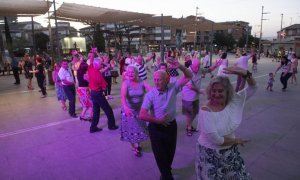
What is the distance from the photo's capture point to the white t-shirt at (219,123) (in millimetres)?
2146

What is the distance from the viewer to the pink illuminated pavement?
3887 millimetres

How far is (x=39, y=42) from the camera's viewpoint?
60812 mm

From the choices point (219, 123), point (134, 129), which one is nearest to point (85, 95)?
point (134, 129)

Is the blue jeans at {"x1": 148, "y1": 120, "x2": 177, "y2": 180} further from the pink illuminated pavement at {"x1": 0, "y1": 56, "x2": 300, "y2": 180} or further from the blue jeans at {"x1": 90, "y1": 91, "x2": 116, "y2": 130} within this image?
the blue jeans at {"x1": 90, "y1": 91, "x2": 116, "y2": 130}

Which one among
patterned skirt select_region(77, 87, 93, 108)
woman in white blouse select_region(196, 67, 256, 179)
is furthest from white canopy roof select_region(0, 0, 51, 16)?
woman in white blouse select_region(196, 67, 256, 179)

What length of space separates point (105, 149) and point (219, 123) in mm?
3138

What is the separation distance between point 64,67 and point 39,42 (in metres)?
60.8

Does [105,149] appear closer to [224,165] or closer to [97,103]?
[97,103]

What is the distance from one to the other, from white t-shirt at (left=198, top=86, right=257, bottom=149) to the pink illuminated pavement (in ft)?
5.57

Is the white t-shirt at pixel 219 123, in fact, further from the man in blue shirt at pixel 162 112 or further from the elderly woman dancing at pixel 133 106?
the elderly woman dancing at pixel 133 106

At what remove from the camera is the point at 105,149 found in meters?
4.77

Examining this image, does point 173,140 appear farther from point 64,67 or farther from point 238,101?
point 64,67

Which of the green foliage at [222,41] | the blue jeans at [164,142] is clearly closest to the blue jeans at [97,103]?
the blue jeans at [164,142]

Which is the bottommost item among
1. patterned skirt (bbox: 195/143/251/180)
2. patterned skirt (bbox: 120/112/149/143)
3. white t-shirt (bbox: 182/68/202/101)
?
patterned skirt (bbox: 120/112/149/143)
